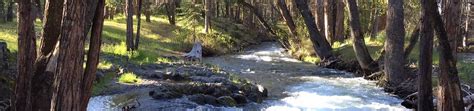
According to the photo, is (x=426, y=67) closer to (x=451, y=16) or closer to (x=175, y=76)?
(x=451, y=16)

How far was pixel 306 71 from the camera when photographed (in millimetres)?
20828

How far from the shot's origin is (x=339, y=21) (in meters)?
29.3

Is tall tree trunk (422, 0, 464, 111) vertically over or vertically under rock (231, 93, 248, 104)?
over

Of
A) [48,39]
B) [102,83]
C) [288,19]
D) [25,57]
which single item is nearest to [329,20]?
[288,19]

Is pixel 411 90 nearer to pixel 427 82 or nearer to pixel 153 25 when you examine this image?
pixel 427 82

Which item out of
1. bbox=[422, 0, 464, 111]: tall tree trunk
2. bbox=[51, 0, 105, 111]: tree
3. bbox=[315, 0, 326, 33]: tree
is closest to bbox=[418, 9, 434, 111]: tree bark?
bbox=[422, 0, 464, 111]: tall tree trunk

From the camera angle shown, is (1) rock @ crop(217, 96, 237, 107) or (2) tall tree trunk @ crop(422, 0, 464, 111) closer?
(2) tall tree trunk @ crop(422, 0, 464, 111)

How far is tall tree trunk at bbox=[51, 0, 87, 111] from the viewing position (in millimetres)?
4953

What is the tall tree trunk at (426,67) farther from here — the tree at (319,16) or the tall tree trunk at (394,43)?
the tree at (319,16)

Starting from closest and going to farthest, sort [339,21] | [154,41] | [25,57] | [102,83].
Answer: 1. [25,57]
2. [102,83]
3. [339,21]
4. [154,41]

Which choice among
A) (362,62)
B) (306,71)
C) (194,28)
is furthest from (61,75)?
(194,28)

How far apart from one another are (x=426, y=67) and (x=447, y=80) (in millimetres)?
600

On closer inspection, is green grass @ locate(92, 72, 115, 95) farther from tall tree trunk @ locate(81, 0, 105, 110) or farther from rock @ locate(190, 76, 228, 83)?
tall tree trunk @ locate(81, 0, 105, 110)

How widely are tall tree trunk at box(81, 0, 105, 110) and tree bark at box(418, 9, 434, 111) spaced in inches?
226
